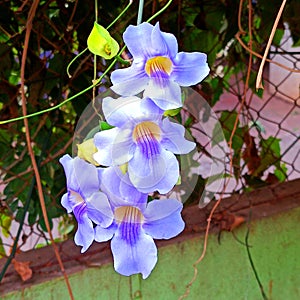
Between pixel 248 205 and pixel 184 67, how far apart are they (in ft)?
2.99

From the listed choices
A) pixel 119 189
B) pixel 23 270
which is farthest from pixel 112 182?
pixel 23 270

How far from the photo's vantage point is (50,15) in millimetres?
1183

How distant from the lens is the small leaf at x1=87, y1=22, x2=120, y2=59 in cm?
41

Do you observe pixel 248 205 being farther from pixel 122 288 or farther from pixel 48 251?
pixel 48 251

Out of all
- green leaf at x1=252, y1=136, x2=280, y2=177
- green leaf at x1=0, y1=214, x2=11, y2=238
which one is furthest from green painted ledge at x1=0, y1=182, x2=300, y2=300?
green leaf at x1=0, y1=214, x2=11, y2=238

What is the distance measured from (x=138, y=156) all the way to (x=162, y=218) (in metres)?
0.05

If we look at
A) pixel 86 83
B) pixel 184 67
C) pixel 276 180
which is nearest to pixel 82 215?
pixel 184 67

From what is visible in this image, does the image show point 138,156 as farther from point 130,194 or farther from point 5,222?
point 5,222

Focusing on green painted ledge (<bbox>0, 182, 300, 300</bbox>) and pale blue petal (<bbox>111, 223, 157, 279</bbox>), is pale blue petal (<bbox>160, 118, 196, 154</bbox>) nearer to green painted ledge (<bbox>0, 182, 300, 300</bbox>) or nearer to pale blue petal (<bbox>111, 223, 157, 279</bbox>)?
pale blue petal (<bbox>111, 223, 157, 279</bbox>)

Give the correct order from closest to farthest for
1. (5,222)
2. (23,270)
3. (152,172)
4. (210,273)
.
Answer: (152,172) → (23,270) → (210,273) → (5,222)

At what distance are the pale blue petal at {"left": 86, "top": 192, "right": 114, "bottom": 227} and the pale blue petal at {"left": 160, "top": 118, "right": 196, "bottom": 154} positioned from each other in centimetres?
6

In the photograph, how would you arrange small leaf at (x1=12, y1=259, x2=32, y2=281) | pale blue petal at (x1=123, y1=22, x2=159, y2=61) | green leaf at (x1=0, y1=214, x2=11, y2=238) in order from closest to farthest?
pale blue petal at (x1=123, y1=22, x2=159, y2=61), small leaf at (x1=12, y1=259, x2=32, y2=281), green leaf at (x1=0, y1=214, x2=11, y2=238)

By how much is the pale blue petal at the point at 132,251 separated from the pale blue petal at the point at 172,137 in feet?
0.20

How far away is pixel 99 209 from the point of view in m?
0.40
